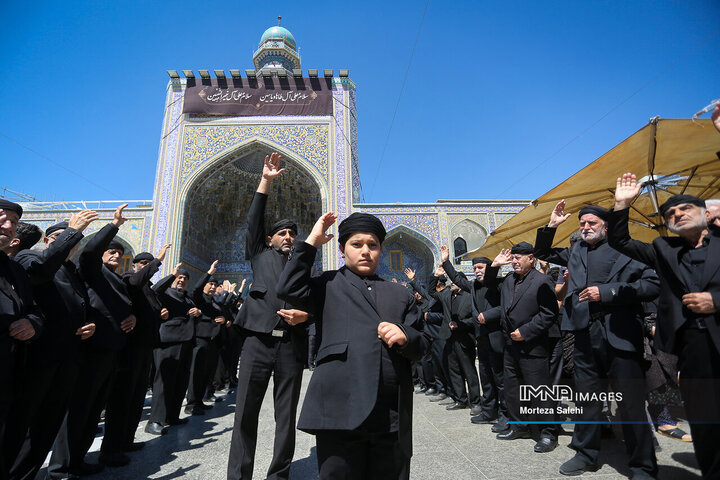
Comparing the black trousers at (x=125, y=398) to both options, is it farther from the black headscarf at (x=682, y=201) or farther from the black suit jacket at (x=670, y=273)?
the black headscarf at (x=682, y=201)

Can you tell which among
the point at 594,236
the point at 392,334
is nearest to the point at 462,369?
the point at 594,236

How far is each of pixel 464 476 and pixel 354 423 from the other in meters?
1.47

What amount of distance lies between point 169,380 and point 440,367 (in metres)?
3.52

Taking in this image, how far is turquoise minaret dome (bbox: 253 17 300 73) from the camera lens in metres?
19.9

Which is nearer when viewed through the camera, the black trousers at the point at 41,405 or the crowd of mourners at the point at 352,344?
the crowd of mourners at the point at 352,344

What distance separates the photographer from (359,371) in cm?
123

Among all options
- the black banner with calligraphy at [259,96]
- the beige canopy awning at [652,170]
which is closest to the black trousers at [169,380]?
the beige canopy awning at [652,170]

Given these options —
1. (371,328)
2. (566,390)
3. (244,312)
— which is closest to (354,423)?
(371,328)

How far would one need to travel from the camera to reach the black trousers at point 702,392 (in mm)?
1640

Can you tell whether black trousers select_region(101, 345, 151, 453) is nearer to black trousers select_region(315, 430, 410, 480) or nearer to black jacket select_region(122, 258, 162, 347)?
black jacket select_region(122, 258, 162, 347)

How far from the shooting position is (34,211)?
1393 centimetres

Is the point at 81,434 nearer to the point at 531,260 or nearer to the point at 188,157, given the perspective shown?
the point at 531,260

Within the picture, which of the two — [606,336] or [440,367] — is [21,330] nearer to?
[606,336]

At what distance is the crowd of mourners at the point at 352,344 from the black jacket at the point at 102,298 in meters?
0.01
